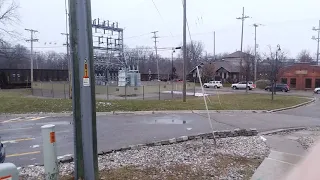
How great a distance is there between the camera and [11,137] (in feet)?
34.0

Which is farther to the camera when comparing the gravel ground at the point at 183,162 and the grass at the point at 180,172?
the gravel ground at the point at 183,162

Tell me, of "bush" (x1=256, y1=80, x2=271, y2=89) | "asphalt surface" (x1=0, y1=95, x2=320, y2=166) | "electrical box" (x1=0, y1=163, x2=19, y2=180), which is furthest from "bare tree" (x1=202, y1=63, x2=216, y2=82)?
"electrical box" (x1=0, y1=163, x2=19, y2=180)

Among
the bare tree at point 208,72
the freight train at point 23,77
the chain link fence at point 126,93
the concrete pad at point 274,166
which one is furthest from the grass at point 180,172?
the bare tree at point 208,72

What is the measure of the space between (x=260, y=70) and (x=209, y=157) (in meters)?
81.1

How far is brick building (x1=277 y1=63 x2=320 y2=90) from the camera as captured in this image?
5897 centimetres

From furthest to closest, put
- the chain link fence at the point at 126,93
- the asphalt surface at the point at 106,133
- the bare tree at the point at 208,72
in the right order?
the bare tree at the point at 208,72 → the chain link fence at the point at 126,93 → the asphalt surface at the point at 106,133

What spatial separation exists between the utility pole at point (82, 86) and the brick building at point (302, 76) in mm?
59308

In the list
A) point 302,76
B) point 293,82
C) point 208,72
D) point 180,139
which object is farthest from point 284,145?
point 208,72

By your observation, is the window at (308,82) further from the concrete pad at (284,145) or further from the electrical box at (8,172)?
the electrical box at (8,172)

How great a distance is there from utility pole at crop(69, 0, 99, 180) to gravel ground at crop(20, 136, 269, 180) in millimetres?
845

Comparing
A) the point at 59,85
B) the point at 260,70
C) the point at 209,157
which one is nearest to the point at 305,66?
the point at 260,70

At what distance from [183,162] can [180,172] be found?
716mm

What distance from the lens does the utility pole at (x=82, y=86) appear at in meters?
4.41

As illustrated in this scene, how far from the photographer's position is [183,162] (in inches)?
244
